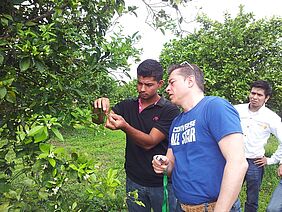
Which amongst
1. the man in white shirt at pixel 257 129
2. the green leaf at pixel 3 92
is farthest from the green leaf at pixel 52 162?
the man in white shirt at pixel 257 129

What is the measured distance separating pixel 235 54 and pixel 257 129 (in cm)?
257

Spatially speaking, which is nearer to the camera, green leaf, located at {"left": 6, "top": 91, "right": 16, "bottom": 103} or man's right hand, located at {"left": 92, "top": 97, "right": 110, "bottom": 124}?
green leaf, located at {"left": 6, "top": 91, "right": 16, "bottom": 103}

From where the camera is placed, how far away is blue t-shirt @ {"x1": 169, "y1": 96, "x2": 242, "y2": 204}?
200 centimetres

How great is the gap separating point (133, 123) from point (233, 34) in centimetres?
Result: 443

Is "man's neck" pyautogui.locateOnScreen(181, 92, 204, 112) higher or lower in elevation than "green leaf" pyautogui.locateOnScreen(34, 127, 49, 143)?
higher

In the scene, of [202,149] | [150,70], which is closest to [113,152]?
[150,70]

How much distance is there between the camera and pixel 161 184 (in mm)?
2838

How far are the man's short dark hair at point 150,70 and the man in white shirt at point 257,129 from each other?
1.91 m

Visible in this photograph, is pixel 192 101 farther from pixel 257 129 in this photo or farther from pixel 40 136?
pixel 257 129

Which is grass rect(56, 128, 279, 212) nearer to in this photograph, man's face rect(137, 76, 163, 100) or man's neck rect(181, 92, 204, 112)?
man's face rect(137, 76, 163, 100)

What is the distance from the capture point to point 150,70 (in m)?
2.79

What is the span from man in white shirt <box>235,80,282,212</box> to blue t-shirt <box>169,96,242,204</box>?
2.37 metres

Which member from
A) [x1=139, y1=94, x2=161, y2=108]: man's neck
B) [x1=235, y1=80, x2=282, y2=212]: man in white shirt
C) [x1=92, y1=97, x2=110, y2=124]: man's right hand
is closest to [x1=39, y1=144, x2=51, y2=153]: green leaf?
[x1=92, y1=97, x2=110, y2=124]: man's right hand

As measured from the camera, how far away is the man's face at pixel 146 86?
2803 mm
